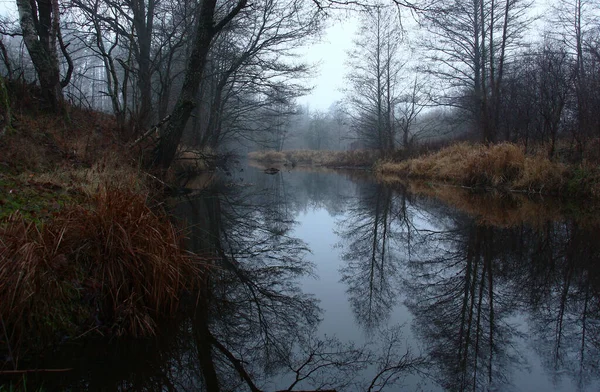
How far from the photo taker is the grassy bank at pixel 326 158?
25.9 metres

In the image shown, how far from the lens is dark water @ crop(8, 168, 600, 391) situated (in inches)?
88.7

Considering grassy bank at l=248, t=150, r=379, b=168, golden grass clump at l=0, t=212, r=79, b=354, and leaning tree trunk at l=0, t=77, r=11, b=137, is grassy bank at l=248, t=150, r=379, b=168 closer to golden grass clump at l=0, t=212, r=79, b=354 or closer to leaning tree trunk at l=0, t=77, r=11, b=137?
leaning tree trunk at l=0, t=77, r=11, b=137

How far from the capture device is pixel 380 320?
3.06 meters

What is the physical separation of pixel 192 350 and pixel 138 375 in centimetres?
39

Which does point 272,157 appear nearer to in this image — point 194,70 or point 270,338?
point 194,70

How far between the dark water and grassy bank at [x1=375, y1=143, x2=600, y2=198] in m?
3.30

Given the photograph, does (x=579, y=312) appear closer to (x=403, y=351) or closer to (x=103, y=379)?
(x=403, y=351)

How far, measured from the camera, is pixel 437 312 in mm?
3189

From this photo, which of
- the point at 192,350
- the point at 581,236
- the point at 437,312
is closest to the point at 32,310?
the point at 192,350

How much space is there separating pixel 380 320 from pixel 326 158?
31601mm

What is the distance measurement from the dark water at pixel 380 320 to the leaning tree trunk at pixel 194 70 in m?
2.76

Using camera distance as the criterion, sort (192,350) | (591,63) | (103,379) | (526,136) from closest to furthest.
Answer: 1. (103,379)
2. (192,350)
3. (591,63)
4. (526,136)

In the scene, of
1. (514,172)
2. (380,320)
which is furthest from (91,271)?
(514,172)

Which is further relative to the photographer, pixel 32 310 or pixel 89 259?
pixel 89 259
